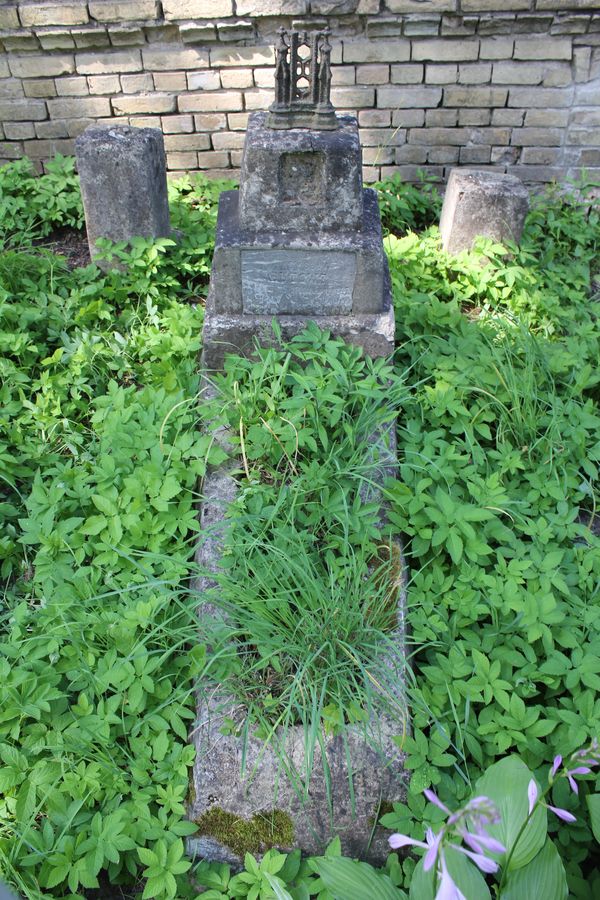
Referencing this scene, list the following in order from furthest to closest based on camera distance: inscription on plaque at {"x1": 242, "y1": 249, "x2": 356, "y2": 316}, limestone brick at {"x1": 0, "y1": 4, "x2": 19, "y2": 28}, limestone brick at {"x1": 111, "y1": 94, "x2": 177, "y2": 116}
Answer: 1. limestone brick at {"x1": 111, "y1": 94, "x2": 177, "y2": 116}
2. limestone brick at {"x1": 0, "y1": 4, "x2": 19, "y2": 28}
3. inscription on plaque at {"x1": 242, "y1": 249, "x2": 356, "y2": 316}

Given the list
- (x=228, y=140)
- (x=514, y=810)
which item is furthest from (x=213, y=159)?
(x=514, y=810)

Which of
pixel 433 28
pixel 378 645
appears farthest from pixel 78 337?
pixel 433 28

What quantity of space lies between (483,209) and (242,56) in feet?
6.24

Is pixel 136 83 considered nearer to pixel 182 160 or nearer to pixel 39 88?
pixel 182 160

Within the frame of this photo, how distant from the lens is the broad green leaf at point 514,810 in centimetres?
163

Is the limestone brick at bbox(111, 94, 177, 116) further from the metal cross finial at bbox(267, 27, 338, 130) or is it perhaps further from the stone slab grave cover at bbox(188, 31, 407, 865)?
the metal cross finial at bbox(267, 27, 338, 130)

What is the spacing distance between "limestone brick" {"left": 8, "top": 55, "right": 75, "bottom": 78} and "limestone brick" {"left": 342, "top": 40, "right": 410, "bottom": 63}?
69.5 inches

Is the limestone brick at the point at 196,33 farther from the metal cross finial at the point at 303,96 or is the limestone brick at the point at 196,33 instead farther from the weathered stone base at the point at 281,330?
the weathered stone base at the point at 281,330

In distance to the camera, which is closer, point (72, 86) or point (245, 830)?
point (245, 830)

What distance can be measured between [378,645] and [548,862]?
69 cm

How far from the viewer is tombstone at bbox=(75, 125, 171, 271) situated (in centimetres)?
366

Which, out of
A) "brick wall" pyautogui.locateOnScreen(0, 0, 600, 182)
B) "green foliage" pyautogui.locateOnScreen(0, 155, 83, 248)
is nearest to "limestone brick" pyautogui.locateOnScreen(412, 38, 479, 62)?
"brick wall" pyautogui.locateOnScreen(0, 0, 600, 182)

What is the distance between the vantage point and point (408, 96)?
467cm

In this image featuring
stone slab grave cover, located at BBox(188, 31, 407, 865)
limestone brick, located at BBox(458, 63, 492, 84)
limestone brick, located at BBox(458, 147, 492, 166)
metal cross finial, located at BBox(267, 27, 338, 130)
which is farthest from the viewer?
limestone brick, located at BBox(458, 147, 492, 166)
